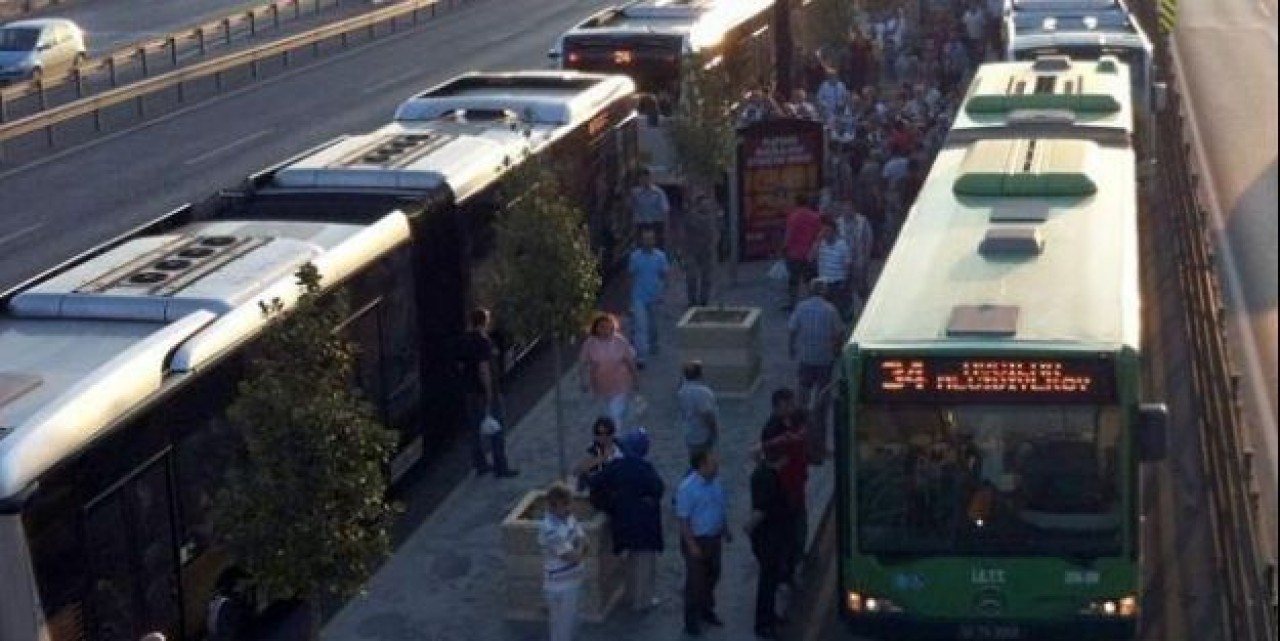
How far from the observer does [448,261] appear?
20422mm

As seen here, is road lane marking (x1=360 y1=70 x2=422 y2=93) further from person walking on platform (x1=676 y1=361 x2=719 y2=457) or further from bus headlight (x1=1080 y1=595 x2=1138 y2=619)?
bus headlight (x1=1080 y1=595 x2=1138 y2=619)

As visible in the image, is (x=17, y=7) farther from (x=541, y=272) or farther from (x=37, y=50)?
(x=541, y=272)

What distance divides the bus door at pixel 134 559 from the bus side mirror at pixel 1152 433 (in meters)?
6.00

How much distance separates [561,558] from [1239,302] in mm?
13306

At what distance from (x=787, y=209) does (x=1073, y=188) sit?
1046 cm

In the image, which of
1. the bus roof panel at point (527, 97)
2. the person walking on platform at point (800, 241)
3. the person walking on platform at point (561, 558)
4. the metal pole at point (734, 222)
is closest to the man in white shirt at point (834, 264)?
the person walking on platform at point (800, 241)

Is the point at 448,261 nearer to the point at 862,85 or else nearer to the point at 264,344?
the point at 264,344

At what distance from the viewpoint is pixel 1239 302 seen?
Answer: 2562 centimetres

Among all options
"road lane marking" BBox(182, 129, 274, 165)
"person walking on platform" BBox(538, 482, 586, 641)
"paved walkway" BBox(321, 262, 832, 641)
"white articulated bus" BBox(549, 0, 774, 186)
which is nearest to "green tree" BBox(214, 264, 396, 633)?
"person walking on platform" BBox(538, 482, 586, 641)

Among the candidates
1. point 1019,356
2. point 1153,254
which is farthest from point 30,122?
point 1019,356

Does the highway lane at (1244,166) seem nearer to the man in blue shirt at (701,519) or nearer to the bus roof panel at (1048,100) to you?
the bus roof panel at (1048,100)

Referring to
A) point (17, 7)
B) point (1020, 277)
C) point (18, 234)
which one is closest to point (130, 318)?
point (1020, 277)

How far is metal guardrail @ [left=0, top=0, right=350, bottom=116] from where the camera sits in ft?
141

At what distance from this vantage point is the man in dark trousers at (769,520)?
15.0 meters
